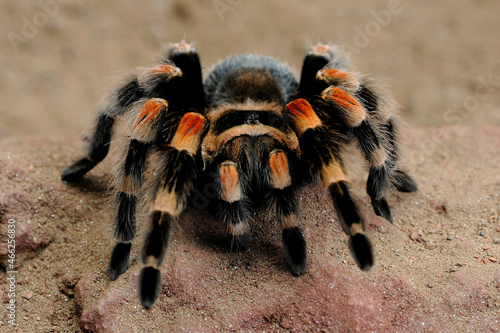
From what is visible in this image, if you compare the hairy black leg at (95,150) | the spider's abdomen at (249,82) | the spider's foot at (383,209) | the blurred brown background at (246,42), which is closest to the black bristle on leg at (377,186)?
the spider's foot at (383,209)

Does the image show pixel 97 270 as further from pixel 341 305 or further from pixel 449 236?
pixel 449 236

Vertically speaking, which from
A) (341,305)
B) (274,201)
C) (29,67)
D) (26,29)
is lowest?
(29,67)

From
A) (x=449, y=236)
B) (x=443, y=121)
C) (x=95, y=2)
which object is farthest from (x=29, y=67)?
(x=449, y=236)

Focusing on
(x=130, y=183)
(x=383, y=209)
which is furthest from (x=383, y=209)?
(x=130, y=183)

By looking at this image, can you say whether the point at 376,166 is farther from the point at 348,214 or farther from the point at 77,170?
the point at 77,170

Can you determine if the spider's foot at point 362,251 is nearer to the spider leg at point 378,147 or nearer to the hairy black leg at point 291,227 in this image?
the hairy black leg at point 291,227
